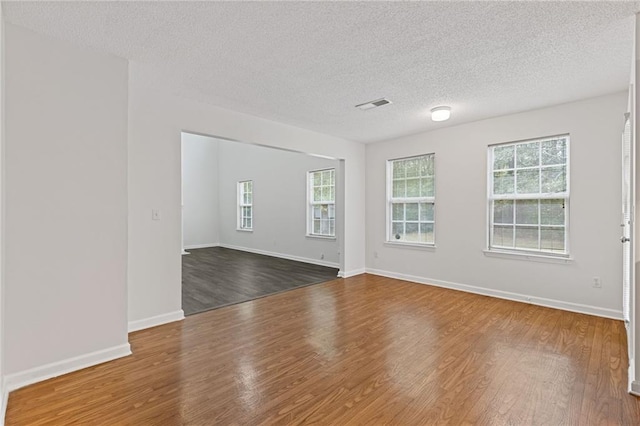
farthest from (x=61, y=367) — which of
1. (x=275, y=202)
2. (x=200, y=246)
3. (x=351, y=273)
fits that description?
(x=200, y=246)

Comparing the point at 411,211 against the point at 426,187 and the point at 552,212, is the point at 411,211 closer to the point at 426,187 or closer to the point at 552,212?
the point at 426,187

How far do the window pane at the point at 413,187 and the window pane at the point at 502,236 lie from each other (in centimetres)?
135

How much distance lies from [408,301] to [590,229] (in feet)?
7.39

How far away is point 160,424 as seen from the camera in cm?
177

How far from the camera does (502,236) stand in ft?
14.3

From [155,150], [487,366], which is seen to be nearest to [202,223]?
[155,150]

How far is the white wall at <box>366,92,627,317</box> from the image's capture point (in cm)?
348

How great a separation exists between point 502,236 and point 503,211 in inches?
13.8

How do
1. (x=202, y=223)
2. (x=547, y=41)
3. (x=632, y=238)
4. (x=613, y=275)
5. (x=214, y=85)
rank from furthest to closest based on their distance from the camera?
(x=202, y=223), (x=613, y=275), (x=214, y=85), (x=547, y=41), (x=632, y=238)

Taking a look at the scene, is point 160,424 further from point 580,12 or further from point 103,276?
point 580,12

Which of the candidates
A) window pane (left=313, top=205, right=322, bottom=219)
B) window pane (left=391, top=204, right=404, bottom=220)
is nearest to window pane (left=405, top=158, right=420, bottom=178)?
window pane (left=391, top=204, right=404, bottom=220)

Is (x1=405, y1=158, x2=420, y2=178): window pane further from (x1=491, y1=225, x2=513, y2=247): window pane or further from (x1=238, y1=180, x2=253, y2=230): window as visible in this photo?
(x1=238, y1=180, x2=253, y2=230): window

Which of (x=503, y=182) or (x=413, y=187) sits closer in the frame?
(x=503, y=182)

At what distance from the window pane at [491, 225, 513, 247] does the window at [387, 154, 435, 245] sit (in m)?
0.93
